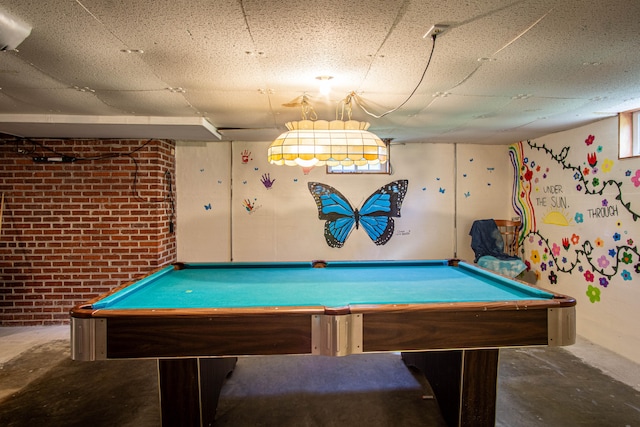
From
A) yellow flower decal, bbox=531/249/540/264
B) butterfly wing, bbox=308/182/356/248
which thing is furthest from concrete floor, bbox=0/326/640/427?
butterfly wing, bbox=308/182/356/248

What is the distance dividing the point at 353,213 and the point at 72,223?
3.17 m

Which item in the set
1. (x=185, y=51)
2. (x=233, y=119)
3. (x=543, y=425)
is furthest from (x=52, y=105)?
(x=543, y=425)

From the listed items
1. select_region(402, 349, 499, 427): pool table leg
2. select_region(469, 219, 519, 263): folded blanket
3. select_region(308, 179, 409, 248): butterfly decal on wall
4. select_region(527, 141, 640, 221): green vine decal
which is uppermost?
select_region(527, 141, 640, 221): green vine decal

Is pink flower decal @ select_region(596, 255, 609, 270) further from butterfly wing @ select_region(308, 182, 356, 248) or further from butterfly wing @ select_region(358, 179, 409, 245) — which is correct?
butterfly wing @ select_region(308, 182, 356, 248)

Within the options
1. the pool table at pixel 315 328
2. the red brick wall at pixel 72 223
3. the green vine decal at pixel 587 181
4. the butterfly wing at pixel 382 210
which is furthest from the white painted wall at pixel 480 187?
the red brick wall at pixel 72 223

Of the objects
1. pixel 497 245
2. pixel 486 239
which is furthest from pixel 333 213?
pixel 497 245

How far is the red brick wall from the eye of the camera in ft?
13.1

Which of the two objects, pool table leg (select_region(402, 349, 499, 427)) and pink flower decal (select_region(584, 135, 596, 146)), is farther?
pink flower decal (select_region(584, 135, 596, 146))

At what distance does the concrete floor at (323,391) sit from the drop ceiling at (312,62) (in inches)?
80.9

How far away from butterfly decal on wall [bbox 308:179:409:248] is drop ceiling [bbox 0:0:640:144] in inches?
53.4

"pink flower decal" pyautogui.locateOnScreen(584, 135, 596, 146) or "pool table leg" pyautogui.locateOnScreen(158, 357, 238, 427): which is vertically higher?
"pink flower decal" pyautogui.locateOnScreen(584, 135, 596, 146)

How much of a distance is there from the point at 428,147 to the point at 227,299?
358 centimetres

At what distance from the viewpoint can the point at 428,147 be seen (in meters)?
4.81

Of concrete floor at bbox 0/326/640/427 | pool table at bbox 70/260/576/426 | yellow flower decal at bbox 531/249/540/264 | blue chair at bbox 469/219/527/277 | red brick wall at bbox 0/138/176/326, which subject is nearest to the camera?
pool table at bbox 70/260/576/426
